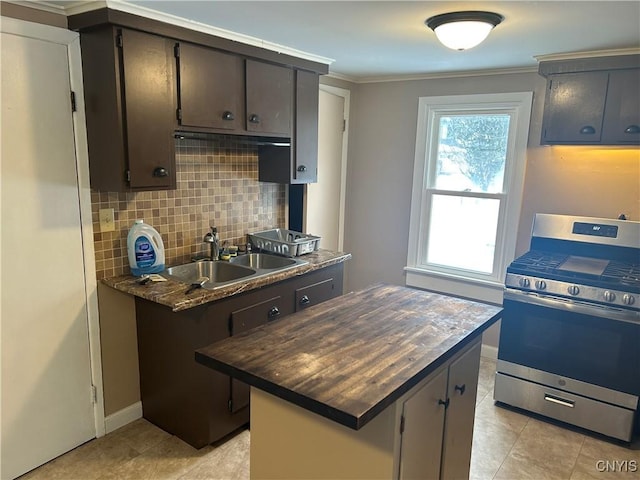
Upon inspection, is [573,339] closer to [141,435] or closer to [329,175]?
[329,175]

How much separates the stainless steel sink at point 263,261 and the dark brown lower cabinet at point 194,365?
0.26 metres

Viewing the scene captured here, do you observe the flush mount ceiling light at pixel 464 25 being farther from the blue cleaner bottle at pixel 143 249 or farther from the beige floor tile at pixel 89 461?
the beige floor tile at pixel 89 461

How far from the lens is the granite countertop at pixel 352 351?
134 cm

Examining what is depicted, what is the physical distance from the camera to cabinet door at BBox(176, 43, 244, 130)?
2.38 metres

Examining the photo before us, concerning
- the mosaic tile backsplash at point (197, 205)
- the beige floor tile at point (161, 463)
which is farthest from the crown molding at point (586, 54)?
the beige floor tile at point (161, 463)

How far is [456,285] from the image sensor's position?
3.73 m

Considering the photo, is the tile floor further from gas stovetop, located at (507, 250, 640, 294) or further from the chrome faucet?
the chrome faucet

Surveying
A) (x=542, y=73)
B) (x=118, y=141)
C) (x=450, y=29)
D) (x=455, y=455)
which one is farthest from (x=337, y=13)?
(x=455, y=455)

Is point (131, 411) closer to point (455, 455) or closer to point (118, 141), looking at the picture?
point (118, 141)

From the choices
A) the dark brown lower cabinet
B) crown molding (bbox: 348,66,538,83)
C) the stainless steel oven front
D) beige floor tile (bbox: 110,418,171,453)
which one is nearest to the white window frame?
crown molding (bbox: 348,66,538,83)

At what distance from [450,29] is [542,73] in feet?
3.72

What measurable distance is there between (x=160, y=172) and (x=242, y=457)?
153cm

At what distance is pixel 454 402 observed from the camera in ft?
6.16

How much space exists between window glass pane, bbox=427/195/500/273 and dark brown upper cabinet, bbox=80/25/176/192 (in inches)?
90.5
